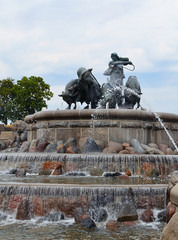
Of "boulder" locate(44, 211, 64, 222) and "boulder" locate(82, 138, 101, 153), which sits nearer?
"boulder" locate(44, 211, 64, 222)

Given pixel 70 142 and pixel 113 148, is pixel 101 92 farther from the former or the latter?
pixel 113 148

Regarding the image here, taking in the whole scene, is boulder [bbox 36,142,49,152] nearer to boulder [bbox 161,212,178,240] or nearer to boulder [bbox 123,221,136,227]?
boulder [bbox 123,221,136,227]

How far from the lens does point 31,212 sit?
6.80m

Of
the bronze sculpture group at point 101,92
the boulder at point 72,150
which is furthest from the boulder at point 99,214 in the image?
the bronze sculpture group at point 101,92

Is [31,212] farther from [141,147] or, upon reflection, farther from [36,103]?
[36,103]

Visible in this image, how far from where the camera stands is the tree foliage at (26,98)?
49.2 metres

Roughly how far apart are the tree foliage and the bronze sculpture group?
3269 centimetres

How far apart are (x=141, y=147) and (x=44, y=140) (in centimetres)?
415

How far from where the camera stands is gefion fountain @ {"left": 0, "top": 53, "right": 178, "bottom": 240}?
6.12 meters

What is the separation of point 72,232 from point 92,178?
368cm

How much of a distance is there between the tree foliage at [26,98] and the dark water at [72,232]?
4340 centimetres

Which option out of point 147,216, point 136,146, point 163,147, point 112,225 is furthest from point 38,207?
point 163,147

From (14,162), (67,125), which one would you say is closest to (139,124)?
(67,125)

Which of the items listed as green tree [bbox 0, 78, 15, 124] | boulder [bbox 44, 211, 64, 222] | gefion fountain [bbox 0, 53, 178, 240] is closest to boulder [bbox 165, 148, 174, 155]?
gefion fountain [bbox 0, 53, 178, 240]
